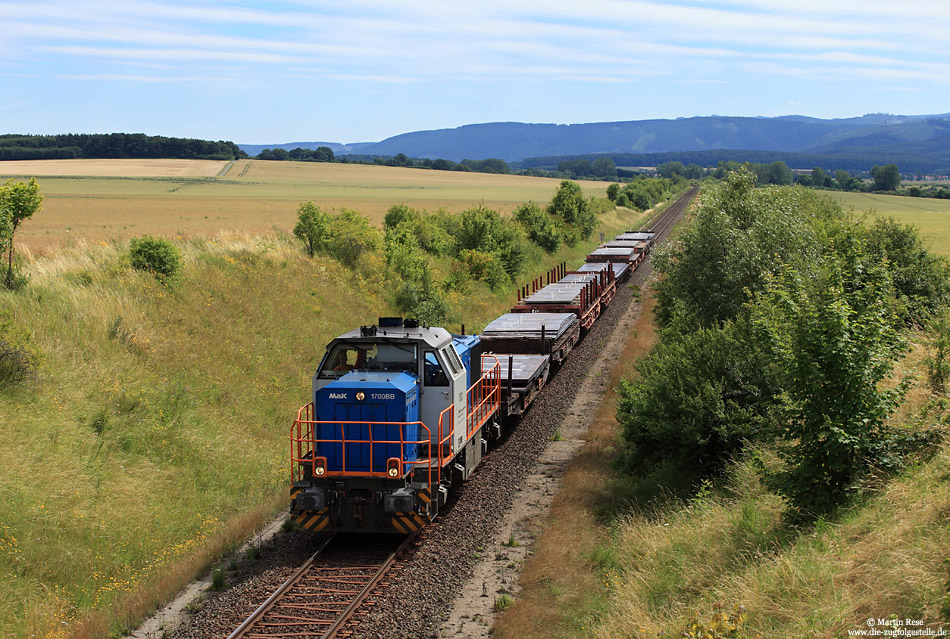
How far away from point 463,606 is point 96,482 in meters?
7.33

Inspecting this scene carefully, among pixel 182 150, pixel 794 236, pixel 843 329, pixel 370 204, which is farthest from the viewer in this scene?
pixel 182 150

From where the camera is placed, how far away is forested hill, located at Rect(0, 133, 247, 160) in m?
111

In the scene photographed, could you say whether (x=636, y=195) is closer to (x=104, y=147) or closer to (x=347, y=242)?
(x=104, y=147)

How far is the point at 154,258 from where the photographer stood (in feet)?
75.4

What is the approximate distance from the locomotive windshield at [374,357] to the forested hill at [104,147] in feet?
385

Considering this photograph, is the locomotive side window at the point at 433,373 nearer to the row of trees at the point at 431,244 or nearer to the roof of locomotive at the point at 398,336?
the roof of locomotive at the point at 398,336

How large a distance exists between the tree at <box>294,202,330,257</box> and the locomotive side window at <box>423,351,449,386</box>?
21.4m

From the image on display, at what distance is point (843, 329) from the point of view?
9273mm

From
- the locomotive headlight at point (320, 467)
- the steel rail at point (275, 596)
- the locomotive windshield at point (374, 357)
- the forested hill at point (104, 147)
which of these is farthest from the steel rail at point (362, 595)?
the forested hill at point (104, 147)

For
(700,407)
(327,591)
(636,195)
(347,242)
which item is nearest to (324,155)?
(636,195)

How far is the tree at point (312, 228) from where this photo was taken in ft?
109

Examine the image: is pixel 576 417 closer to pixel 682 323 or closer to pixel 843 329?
pixel 682 323

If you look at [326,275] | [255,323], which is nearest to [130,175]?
[326,275]

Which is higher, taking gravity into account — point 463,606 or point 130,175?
point 130,175
